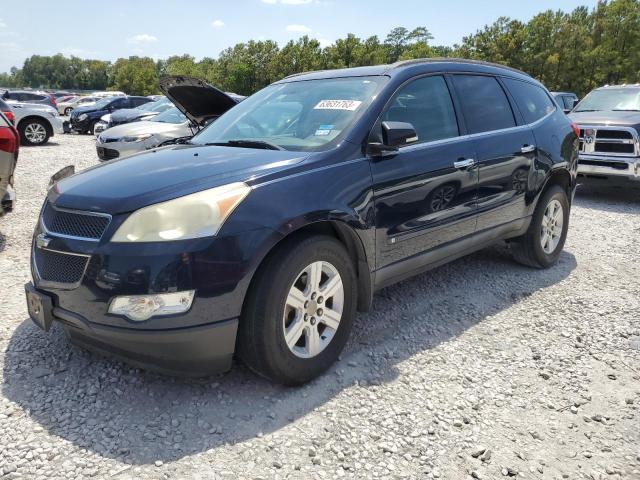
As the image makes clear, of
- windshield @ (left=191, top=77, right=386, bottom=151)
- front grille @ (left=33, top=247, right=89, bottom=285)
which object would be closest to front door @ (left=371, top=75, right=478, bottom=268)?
windshield @ (left=191, top=77, right=386, bottom=151)

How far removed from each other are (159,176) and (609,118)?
27.6 ft

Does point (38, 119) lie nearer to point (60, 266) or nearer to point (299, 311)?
point (60, 266)

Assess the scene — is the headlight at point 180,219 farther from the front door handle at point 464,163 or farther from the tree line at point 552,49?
the tree line at point 552,49

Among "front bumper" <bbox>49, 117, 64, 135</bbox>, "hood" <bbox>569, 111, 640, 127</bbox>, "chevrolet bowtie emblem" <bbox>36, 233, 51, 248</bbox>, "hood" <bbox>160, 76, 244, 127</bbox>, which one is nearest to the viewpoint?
"chevrolet bowtie emblem" <bbox>36, 233, 51, 248</bbox>

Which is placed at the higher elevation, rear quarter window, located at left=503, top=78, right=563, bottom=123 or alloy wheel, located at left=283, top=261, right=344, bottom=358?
rear quarter window, located at left=503, top=78, right=563, bottom=123

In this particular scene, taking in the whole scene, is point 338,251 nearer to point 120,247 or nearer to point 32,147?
point 120,247

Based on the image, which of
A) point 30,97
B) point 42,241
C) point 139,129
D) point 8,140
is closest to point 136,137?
point 139,129

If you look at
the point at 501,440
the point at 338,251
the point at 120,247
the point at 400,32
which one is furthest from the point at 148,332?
the point at 400,32

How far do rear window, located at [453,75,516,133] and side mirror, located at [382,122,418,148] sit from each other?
3.32ft

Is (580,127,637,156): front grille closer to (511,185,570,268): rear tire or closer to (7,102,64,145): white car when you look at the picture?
(511,185,570,268): rear tire

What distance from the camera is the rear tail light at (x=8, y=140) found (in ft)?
15.9

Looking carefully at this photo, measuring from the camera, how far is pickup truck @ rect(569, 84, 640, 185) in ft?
26.8

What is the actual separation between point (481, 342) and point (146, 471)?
2.27 meters

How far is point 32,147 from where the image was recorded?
14555mm
